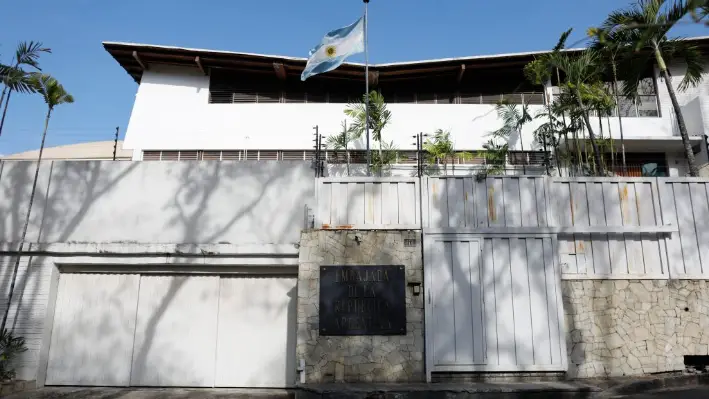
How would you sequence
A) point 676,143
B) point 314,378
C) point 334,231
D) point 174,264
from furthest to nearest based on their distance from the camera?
point 676,143
point 174,264
point 334,231
point 314,378

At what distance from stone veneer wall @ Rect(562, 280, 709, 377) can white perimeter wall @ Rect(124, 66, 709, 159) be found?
790cm

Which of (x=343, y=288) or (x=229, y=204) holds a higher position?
(x=229, y=204)

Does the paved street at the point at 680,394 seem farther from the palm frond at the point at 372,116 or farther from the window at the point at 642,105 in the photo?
the window at the point at 642,105

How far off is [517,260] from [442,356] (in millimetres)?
2049

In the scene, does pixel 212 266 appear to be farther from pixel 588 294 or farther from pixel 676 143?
pixel 676 143

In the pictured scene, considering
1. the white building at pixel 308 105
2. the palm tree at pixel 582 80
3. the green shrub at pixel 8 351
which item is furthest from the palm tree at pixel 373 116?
the green shrub at pixel 8 351

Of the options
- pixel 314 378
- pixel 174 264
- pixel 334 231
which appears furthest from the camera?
pixel 174 264

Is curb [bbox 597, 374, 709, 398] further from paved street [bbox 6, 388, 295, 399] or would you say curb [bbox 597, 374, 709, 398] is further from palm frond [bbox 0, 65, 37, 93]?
palm frond [bbox 0, 65, 37, 93]

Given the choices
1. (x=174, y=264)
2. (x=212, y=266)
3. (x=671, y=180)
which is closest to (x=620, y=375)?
(x=671, y=180)

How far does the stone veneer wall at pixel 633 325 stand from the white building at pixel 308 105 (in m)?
7.77

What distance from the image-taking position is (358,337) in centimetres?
852

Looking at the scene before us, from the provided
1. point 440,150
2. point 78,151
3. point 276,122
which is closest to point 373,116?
point 440,150

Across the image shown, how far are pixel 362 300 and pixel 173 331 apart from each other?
400cm

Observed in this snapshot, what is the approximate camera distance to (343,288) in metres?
8.73
